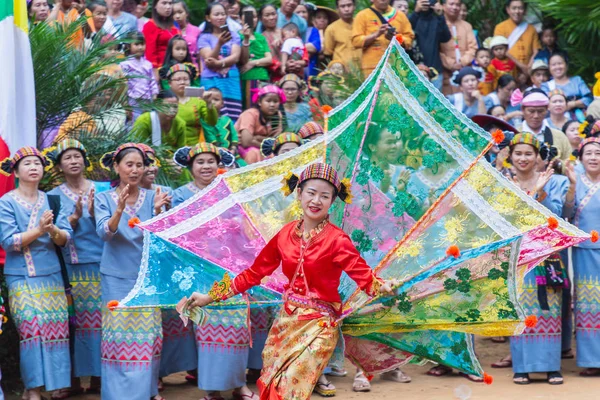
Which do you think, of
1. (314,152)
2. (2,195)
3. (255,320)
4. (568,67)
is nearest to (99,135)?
(2,195)

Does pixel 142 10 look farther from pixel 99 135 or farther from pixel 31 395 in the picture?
pixel 31 395

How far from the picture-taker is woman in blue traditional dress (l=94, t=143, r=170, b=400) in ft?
27.7

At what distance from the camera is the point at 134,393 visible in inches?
331

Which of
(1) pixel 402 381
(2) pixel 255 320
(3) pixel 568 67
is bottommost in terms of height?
(1) pixel 402 381

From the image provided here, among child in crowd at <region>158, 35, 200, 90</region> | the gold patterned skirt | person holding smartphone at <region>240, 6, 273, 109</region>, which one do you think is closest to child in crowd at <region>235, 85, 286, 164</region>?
child in crowd at <region>158, 35, 200, 90</region>

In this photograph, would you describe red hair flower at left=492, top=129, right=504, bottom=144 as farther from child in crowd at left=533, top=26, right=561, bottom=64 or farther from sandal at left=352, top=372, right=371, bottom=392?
child in crowd at left=533, top=26, right=561, bottom=64

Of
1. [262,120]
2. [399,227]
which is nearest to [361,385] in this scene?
[399,227]

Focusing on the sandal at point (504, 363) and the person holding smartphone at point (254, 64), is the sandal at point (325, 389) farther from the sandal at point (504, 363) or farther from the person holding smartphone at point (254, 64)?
the person holding smartphone at point (254, 64)

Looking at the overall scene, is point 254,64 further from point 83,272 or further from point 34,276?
point 34,276

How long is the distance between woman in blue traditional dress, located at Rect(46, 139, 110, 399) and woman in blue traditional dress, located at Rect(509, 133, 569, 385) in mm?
3611

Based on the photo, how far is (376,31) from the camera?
526 inches

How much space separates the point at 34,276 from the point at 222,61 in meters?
5.31

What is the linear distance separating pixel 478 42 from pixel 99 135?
7754 millimetres

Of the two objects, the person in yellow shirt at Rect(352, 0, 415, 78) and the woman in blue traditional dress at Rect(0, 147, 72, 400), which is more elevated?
the person in yellow shirt at Rect(352, 0, 415, 78)
